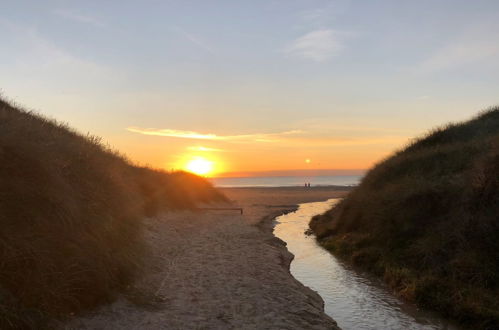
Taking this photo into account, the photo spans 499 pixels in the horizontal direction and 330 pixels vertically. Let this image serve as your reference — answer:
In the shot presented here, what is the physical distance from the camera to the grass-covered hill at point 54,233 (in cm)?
823

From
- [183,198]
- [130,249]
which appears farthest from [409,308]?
[183,198]

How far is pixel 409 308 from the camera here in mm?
13781

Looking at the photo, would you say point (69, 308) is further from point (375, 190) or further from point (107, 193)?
point (375, 190)

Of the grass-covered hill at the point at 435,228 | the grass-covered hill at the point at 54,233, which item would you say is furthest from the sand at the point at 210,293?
the grass-covered hill at the point at 435,228

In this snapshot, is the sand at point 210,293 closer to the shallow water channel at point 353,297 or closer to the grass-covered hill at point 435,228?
the shallow water channel at point 353,297

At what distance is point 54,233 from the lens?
32.6 ft

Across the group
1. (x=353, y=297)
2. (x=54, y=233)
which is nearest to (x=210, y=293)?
(x=54, y=233)

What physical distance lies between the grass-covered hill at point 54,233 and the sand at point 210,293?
0.67 meters

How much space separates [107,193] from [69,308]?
630 centimetres

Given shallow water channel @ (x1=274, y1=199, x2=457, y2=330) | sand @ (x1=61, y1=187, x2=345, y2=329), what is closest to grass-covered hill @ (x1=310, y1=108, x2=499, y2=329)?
shallow water channel @ (x1=274, y1=199, x2=457, y2=330)

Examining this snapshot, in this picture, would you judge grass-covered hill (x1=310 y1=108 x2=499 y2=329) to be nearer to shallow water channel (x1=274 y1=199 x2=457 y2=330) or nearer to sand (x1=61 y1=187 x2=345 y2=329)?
shallow water channel (x1=274 y1=199 x2=457 y2=330)

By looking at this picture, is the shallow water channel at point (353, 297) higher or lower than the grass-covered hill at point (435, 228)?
lower

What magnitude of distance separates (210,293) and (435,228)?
420 inches

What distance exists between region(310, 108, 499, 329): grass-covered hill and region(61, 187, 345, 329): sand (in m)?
4.08
